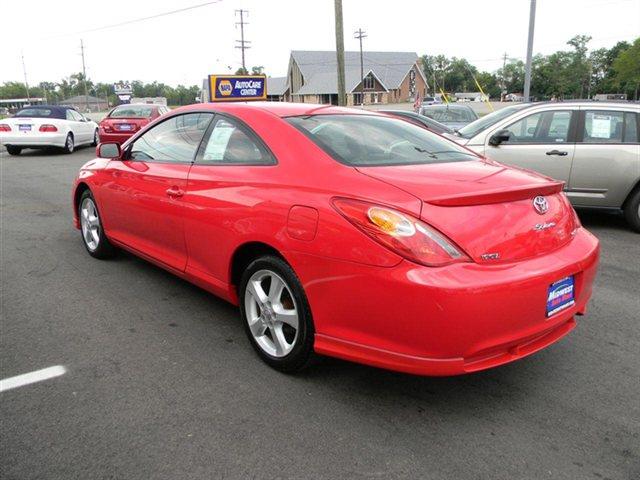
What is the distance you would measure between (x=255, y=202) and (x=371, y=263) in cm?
92

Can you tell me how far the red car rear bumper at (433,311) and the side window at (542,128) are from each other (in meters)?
4.75

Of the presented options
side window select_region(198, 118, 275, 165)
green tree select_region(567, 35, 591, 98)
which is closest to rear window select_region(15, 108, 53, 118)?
side window select_region(198, 118, 275, 165)

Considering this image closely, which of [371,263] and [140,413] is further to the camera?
[140,413]

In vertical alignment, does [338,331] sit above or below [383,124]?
below

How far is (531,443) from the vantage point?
254 centimetres

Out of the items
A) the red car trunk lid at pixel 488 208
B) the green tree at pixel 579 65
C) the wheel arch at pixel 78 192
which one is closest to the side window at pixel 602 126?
the red car trunk lid at pixel 488 208

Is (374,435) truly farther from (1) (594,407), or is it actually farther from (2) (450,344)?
(1) (594,407)

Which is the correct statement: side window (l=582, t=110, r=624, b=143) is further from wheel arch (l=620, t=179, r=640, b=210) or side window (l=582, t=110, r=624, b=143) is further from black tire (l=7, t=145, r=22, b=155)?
black tire (l=7, t=145, r=22, b=155)

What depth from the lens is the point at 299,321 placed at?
294cm

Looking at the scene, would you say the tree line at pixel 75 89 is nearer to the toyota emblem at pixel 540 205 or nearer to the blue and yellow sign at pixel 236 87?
the blue and yellow sign at pixel 236 87

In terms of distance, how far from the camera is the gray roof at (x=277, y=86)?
91062 millimetres

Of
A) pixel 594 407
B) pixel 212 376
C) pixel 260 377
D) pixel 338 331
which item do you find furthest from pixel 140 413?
pixel 594 407

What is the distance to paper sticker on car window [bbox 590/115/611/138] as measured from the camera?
22.5 ft

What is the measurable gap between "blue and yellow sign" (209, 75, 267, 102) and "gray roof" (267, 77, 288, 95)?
209ft
